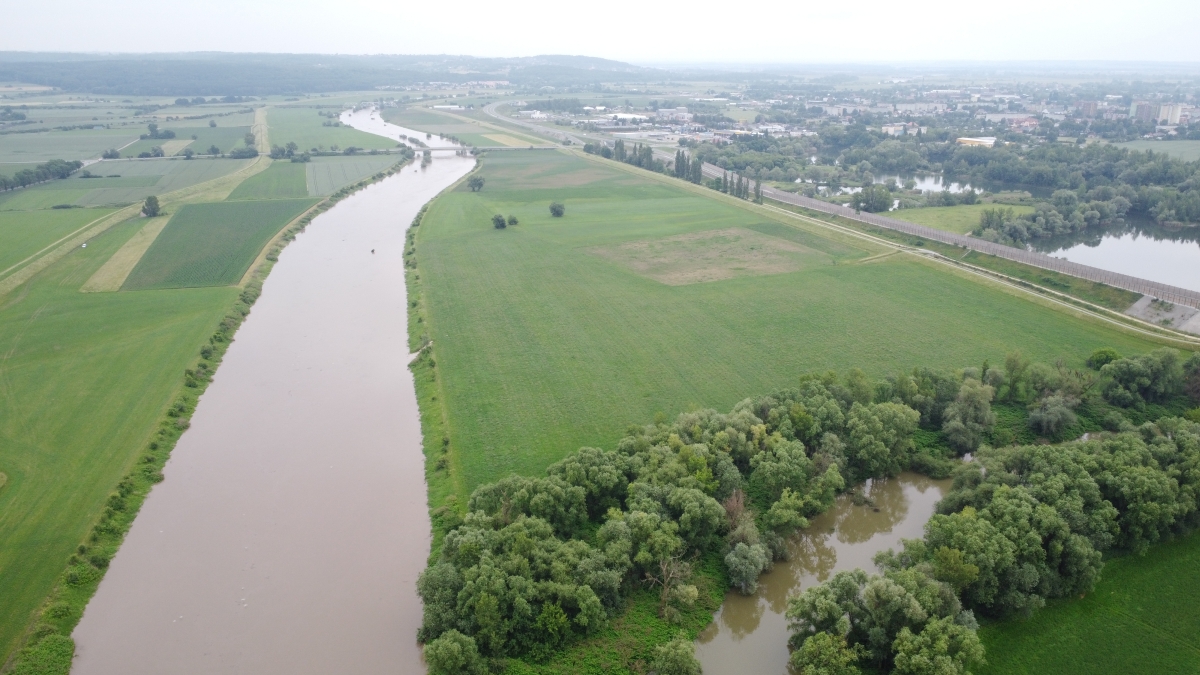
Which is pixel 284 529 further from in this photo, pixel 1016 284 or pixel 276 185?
pixel 276 185

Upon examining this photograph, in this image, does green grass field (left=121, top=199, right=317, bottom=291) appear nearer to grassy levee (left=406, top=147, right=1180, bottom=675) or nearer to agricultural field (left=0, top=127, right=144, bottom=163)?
grassy levee (left=406, top=147, right=1180, bottom=675)

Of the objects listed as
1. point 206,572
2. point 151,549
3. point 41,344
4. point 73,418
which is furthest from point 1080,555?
point 41,344

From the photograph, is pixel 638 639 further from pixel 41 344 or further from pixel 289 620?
pixel 41 344

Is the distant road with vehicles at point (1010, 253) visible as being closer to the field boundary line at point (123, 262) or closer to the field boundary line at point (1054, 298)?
the field boundary line at point (1054, 298)

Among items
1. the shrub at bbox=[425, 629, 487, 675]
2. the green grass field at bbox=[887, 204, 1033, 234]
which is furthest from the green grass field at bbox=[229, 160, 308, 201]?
the shrub at bbox=[425, 629, 487, 675]

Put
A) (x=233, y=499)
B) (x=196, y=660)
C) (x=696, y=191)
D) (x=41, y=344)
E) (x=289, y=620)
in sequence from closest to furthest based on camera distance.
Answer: (x=196, y=660) → (x=289, y=620) → (x=233, y=499) → (x=41, y=344) → (x=696, y=191)
